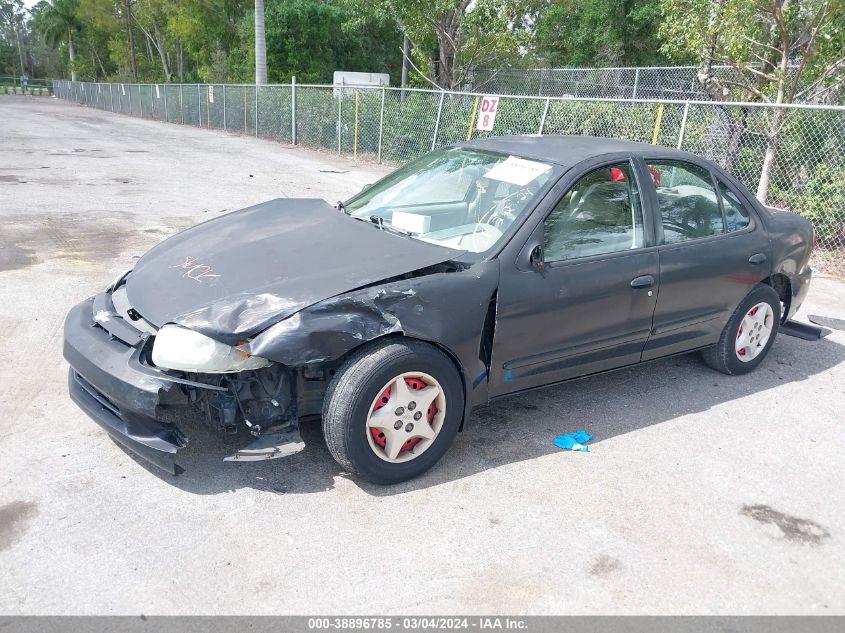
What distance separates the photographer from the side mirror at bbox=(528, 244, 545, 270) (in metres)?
3.53

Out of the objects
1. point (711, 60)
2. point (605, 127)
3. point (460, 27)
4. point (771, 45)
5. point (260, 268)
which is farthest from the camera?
point (460, 27)

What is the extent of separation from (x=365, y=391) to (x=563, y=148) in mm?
2049

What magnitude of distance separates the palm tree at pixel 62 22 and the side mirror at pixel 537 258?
3054 inches

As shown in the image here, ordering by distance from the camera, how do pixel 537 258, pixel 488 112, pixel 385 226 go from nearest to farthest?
pixel 537 258, pixel 385 226, pixel 488 112

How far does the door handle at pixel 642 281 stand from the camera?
154 inches

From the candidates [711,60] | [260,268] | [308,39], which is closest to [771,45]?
[711,60]

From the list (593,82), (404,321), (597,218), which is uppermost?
(593,82)

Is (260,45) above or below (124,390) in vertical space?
above

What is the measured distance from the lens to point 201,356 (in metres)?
2.95

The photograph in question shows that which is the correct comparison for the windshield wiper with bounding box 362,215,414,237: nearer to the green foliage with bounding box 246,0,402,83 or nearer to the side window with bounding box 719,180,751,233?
the side window with bounding box 719,180,751,233

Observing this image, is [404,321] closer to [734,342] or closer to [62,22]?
[734,342]

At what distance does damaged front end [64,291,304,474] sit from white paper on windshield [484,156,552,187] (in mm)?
1725

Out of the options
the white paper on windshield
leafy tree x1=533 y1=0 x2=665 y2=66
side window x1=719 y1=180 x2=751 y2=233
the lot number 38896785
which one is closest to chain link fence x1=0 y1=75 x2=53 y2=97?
leafy tree x1=533 y1=0 x2=665 y2=66
